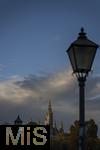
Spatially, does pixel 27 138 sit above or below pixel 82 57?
below

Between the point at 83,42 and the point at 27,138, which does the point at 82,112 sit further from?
the point at 27,138

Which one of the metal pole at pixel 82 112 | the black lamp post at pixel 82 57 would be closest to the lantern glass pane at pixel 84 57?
the black lamp post at pixel 82 57

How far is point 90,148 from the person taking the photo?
648 ft

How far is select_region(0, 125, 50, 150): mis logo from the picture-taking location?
1802cm

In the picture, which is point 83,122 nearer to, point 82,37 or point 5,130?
point 82,37

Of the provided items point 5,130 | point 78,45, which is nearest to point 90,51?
point 78,45

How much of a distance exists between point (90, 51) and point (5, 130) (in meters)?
5.69

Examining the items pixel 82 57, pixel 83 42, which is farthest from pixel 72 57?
pixel 83 42

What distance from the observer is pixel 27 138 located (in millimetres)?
18312

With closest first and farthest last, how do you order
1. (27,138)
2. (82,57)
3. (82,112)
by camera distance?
(82,112) → (82,57) → (27,138)

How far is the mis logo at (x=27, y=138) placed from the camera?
18.0 m

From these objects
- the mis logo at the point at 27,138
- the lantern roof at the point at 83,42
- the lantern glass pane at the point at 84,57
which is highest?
the lantern roof at the point at 83,42

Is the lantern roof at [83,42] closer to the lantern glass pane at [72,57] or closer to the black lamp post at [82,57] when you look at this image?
the black lamp post at [82,57]

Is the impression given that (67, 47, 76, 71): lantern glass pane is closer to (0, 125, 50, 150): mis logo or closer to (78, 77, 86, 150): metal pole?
(78, 77, 86, 150): metal pole
